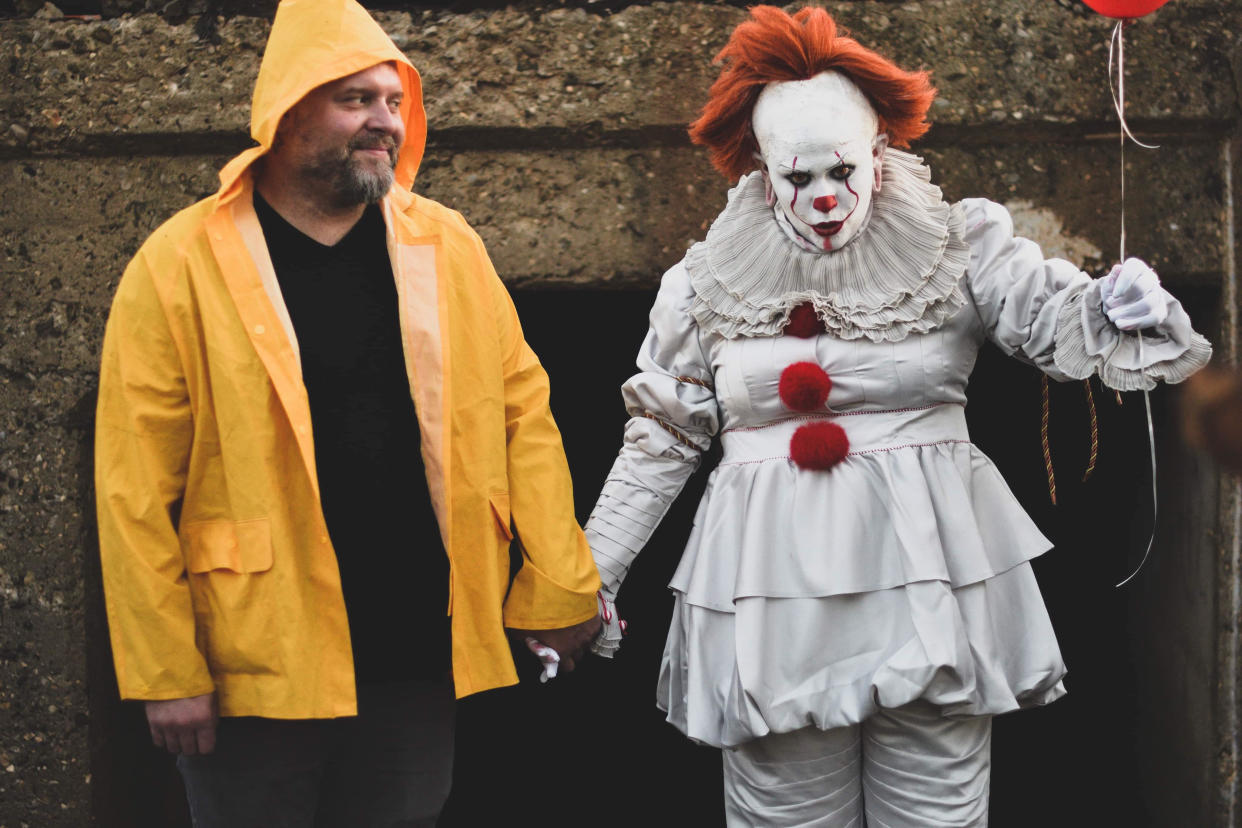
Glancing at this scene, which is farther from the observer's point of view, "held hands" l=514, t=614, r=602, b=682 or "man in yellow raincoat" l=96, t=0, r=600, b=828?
"held hands" l=514, t=614, r=602, b=682

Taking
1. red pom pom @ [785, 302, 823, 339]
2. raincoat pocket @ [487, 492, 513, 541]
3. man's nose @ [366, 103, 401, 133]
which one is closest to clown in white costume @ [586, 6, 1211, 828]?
red pom pom @ [785, 302, 823, 339]

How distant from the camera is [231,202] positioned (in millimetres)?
2420

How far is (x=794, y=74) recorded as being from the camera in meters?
2.60

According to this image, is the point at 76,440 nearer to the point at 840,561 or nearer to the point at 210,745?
the point at 210,745

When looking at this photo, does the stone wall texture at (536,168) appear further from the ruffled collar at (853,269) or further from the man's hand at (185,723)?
the man's hand at (185,723)

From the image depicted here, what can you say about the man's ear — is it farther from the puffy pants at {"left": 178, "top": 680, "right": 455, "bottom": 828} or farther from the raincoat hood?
the puffy pants at {"left": 178, "top": 680, "right": 455, "bottom": 828}

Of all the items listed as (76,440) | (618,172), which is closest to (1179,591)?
(618,172)

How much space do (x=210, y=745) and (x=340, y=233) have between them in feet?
2.94

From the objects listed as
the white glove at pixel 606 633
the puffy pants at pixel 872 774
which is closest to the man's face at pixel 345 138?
the white glove at pixel 606 633

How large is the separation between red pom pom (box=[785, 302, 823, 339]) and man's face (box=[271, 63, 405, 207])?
787 mm

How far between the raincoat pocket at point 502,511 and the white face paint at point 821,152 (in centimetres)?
76

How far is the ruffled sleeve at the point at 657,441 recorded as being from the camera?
2.75 meters

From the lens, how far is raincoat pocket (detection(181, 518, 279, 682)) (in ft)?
7.54

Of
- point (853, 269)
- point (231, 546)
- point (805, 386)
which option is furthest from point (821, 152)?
point (231, 546)
